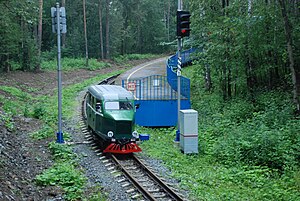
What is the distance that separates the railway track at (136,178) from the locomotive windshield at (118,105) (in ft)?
6.13

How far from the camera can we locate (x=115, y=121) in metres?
16.2

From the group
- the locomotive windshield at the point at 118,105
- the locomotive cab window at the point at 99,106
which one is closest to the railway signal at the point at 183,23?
the locomotive windshield at the point at 118,105

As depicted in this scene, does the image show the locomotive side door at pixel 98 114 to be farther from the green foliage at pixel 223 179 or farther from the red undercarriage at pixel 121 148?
the green foliage at pixel 223 179

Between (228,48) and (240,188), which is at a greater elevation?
(228,48)

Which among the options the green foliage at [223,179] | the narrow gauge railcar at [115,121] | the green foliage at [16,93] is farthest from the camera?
the green foliage at [16,93]

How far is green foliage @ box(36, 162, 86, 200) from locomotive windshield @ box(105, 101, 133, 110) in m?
4.00

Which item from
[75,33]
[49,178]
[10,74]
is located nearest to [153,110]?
[49,178]

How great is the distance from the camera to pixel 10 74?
125 ft

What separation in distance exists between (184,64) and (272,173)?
31368mm

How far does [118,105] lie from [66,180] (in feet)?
17.0

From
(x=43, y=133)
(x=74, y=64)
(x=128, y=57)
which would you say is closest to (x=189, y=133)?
(x=43, y=133)

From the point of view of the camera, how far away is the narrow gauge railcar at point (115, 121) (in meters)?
16.2

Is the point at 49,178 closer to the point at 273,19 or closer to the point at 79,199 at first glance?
the point at 79,199

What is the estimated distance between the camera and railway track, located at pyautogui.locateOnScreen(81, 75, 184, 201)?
468 inches
